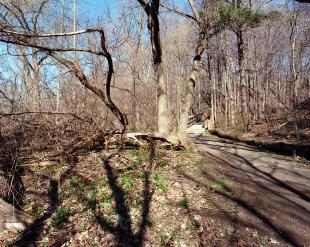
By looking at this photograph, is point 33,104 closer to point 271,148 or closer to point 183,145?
point 183,145

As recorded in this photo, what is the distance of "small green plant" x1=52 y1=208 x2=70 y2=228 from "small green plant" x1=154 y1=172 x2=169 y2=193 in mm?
1919

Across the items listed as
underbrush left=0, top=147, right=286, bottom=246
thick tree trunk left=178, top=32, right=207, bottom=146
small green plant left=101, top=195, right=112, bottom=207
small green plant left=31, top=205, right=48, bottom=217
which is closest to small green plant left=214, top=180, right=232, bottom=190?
underbrush left=0, top=147, right=286, bottom=246

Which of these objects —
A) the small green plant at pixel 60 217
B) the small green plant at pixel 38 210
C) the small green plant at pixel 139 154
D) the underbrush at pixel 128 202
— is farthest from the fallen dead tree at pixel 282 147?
the small green plant at pixel 38 210

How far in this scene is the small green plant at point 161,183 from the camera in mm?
6641

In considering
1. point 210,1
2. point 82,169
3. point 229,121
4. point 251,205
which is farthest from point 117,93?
point 251,205

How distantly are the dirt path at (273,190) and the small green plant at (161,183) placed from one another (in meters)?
1.38

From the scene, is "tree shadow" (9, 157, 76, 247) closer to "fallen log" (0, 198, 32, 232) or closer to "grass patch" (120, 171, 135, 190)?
"fallen log" (0, 198, 32, 232)

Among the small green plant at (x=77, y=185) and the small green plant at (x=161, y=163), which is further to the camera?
the small green plant at (x=161, y=163)

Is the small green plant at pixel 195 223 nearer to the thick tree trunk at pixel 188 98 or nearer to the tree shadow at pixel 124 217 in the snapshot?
the tree shadow at pixel 124 217

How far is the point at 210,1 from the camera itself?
491 inches

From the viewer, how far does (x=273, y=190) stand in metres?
6.96

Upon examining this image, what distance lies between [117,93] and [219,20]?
322 inches

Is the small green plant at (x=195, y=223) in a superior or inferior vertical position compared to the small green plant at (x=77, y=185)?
inferior

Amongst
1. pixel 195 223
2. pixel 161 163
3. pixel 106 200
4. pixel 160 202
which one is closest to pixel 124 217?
pixel 106 200
